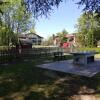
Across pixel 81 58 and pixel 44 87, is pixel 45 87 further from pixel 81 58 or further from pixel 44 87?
pixel 81 58

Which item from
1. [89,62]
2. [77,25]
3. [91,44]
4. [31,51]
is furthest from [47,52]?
[77,25]

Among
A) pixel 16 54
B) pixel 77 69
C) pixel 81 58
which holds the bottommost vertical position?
pixel 77 69

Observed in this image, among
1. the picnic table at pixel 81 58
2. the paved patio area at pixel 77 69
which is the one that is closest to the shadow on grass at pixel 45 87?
the paved patio area at pixel 77 69

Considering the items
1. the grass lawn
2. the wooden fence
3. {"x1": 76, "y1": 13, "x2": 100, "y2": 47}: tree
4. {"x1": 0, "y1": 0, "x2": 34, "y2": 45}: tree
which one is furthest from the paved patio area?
{"x1": 76, "y1": 13, "x2": 100, "y2": 47}: tree

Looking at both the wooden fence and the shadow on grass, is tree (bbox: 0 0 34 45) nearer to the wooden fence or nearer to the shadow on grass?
the wooden fence

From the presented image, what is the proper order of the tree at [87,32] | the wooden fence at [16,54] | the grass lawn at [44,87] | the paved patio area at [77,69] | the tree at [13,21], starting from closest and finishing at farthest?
1. the grass lawn at [44,87]
2. the paved patio area at [77,69]
3. the wooden fence at [16,54]
4. the tree at [13,21]
5. the tree at [87,32]

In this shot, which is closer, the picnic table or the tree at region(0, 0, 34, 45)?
the picnic table

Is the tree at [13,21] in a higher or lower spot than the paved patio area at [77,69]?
higher

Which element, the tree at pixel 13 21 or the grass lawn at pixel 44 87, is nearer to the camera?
the grass lawn at pixel 44 87

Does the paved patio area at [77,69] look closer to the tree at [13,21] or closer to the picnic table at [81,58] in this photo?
the picnic table at [81,58]

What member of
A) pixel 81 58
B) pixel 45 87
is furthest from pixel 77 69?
pixel 45 87

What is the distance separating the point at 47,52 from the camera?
2733 centimetres

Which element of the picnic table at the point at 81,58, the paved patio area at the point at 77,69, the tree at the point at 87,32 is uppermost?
the tree at the point at 87,32

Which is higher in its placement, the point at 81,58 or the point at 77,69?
the point at 81,58
